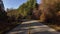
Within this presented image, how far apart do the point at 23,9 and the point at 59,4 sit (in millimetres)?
74596

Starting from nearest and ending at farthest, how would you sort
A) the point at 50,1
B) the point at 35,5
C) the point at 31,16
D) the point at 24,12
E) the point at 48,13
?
the point at 50,1 → the point at 48,13 → the point at 35,5 → the point at 31,16 → the point at 24,12

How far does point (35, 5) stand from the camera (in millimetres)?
84688

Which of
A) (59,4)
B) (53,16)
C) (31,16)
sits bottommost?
(31,16)

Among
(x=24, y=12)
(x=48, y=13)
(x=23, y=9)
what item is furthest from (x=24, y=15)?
(x=48, y=13)

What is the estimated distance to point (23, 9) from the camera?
4119 inches

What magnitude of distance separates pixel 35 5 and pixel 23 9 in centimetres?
2143

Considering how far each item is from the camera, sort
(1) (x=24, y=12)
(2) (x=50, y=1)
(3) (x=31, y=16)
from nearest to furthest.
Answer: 1. (2) (x=50, y=1)
2. (3) (x=31, y=16)
3. (1) (x=24, y=12)

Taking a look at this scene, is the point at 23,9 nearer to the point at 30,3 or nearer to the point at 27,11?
the point at 27,11

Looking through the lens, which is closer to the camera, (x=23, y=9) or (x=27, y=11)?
(x=27, y=11)

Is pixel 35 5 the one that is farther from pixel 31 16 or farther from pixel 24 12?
pixel 24 12

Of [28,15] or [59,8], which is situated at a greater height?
[59,8]

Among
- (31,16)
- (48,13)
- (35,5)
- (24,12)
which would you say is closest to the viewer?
(48,13)

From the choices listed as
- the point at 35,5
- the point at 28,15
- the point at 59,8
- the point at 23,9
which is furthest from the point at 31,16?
the point at 59,8

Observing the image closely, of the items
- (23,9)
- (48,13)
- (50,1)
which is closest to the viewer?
(50,1)
